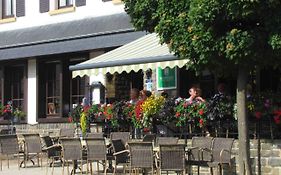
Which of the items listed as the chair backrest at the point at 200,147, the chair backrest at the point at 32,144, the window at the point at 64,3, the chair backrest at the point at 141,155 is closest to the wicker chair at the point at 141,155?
the chair backrest at the point at 141,155

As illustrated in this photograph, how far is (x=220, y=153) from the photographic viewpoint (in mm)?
10742

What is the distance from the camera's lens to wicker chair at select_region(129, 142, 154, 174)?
417 inches

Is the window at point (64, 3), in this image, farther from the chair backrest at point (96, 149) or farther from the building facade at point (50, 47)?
the chair backrest at point (96, 149)

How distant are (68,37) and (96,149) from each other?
311 inches

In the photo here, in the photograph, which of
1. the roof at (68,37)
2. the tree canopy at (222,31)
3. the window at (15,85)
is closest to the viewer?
the tree canopy at (222,31)

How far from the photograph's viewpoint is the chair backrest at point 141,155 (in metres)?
10.6

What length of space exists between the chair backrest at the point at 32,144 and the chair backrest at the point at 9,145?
0.46m

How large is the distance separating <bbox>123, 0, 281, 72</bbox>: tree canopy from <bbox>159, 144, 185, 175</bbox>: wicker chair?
1511 millimetres

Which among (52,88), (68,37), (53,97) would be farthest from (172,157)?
(52,88)

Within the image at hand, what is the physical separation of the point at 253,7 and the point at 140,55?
4.67 m

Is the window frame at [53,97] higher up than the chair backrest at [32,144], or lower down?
higher up


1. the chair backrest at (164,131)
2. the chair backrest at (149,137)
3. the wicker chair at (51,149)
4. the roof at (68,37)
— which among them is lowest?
the wicker chair at (51,149)

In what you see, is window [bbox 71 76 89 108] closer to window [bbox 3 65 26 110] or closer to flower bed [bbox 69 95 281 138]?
window [bbox 3 65 26 110]

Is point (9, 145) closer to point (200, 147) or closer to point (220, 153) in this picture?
point (200, 147)
